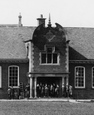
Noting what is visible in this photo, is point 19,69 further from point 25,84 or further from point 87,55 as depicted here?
point 87,55

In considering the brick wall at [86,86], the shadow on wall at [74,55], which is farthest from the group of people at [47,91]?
the shadow on wall at [74,55]

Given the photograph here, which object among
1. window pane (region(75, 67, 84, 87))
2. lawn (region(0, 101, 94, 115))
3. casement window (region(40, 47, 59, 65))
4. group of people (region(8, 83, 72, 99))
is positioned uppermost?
casement window (region(40, 47, 59, 65))

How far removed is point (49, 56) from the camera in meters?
56.2

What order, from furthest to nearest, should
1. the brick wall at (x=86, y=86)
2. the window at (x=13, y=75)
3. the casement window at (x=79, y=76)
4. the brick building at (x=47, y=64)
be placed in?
the casement window at (x=79, y=76) → the brick wall at (x=86, y=86) → the window at (x=13, y=75) → the brick building at (x=47, y=64)

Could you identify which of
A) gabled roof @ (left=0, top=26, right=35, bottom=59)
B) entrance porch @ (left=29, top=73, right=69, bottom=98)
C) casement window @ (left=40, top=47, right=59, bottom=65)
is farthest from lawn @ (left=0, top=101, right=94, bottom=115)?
gabled roof @ (left=0, top=26, right=35, bottom=59)

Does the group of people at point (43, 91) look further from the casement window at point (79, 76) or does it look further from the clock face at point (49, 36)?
the clock face at point (49, 36)

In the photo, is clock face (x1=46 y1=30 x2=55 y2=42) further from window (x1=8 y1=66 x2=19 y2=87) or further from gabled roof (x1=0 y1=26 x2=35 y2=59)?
window (x1=8 y1=66 x2=19 y2=87)

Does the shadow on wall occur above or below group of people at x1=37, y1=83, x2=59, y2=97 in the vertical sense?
above

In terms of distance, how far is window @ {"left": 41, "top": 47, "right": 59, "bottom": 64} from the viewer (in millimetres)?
56094

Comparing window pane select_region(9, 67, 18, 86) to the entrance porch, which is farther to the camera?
window pane select_region(9, 67, 18, 86)

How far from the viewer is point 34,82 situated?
2192 inches

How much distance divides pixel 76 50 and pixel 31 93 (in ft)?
22.6

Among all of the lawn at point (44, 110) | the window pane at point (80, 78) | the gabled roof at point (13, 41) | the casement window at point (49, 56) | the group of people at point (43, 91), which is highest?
the gabled roof at point (13, 41)

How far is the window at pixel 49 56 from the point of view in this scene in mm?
56094
